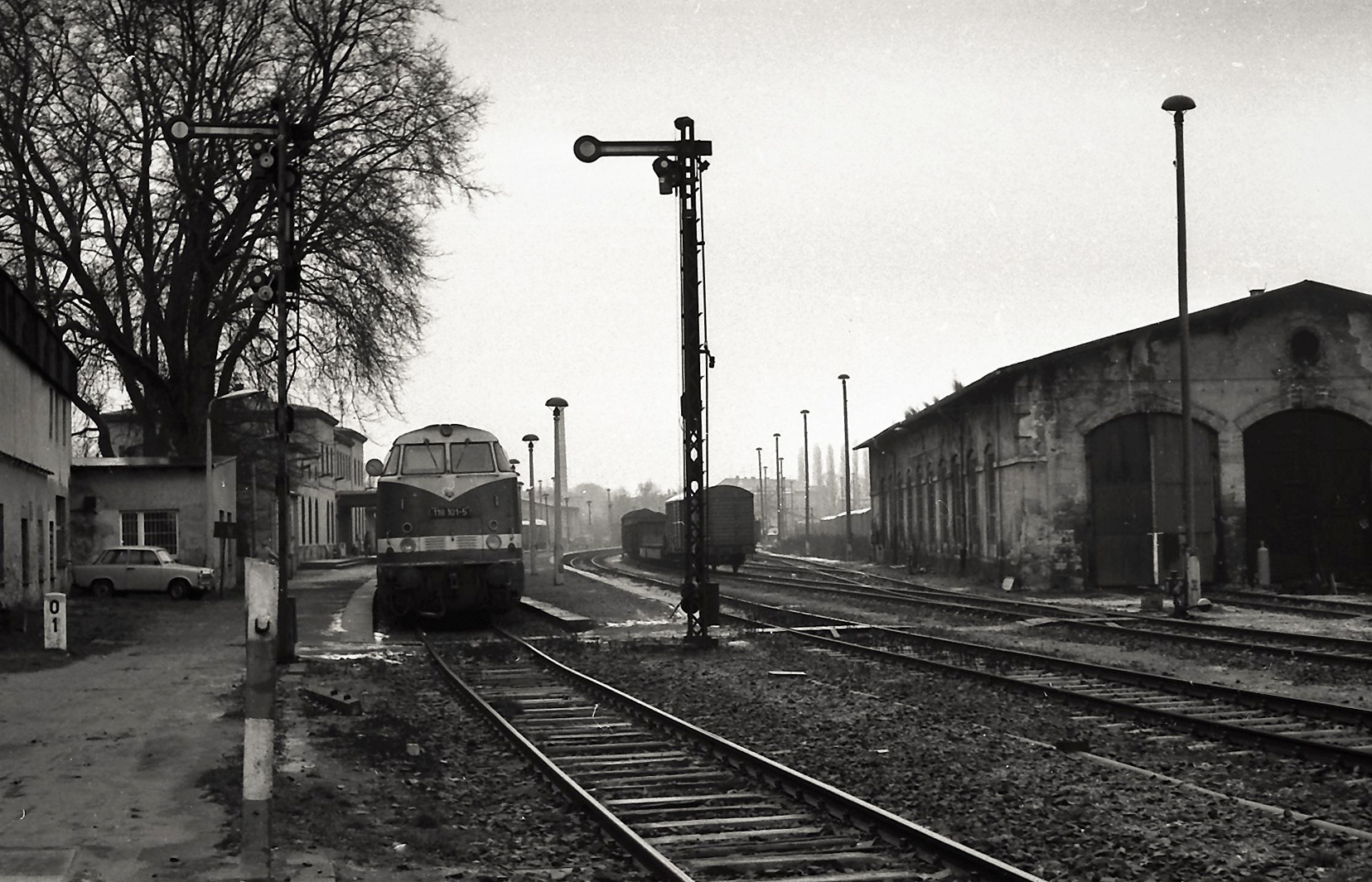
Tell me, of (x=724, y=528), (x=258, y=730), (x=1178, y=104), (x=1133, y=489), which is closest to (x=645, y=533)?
(x=724, y=528)

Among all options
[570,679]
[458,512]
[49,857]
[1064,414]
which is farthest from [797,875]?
[1064,414]

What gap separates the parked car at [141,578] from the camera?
34.6 meters

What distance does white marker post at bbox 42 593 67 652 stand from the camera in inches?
765

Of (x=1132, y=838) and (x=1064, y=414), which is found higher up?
(x=1064, y=414)

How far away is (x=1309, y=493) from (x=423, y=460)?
802 inches

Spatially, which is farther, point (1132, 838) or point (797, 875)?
point (1132, 838)

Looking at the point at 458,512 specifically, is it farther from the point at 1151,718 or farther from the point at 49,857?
the point at 49,857

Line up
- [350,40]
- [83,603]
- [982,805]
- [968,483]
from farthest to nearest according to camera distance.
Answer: [968,483] → [350,40] → [83,603] → [982,805]

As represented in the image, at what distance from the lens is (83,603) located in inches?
1233

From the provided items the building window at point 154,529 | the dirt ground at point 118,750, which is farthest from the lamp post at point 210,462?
the dirt ground at point 118,750

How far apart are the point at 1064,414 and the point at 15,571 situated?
22506 millimetres

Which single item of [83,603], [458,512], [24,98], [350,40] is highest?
[350,40]

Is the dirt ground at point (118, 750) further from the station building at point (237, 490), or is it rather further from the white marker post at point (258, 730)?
the station building at point (237, 490)

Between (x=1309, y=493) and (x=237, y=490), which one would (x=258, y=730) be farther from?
(x=237, y=490)
